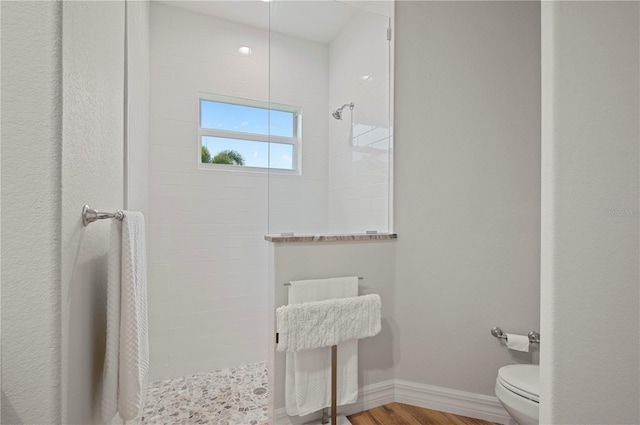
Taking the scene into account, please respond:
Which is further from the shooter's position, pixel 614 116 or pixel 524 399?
pixel 524 399

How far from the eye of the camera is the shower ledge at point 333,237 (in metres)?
1.80

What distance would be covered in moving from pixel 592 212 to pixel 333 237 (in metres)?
1.18

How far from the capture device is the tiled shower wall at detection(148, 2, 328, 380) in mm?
2336

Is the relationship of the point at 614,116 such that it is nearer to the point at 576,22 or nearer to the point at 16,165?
the point at 576,22

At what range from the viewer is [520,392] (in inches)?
59.4

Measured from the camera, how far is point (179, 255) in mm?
2416

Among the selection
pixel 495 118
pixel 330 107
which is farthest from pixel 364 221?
pixel 495 118

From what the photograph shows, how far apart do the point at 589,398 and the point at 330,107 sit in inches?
74.5

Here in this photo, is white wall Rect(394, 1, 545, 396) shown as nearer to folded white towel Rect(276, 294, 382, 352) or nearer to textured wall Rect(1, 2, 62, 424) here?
folded white towel Rect(276, 294, 382, 352)

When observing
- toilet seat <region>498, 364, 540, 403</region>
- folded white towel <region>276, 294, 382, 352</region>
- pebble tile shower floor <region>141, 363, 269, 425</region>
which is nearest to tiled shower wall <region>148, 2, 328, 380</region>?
pebble tile shower floor <region>141, 363, 269, 425</region>

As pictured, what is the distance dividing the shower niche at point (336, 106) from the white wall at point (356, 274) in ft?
0.46

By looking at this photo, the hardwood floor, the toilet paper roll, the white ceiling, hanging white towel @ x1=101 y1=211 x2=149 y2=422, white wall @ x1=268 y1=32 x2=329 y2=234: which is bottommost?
the hardwood floor

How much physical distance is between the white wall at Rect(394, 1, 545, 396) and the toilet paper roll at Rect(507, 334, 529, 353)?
0.25ft

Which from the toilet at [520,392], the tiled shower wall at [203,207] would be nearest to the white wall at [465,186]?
the toilet at [520,392]
